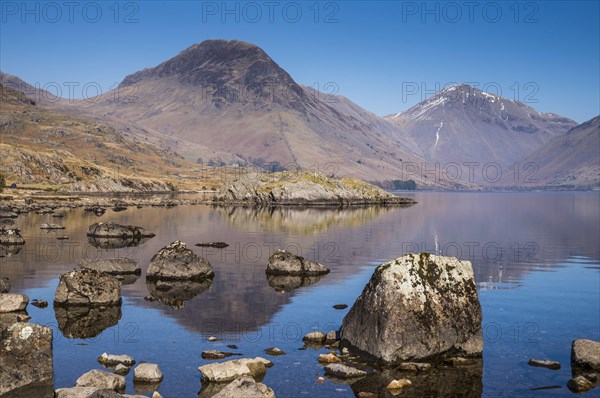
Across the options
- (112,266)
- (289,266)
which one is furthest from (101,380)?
(289,266)

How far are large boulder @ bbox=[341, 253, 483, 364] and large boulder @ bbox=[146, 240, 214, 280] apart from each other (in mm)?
20231

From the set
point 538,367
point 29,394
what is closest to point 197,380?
point 29,394

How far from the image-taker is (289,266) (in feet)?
166

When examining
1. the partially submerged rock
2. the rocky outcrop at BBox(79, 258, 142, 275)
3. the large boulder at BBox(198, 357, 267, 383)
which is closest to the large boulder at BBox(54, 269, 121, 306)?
the rocky outcrop at BBox(79, 258, 142, 275)

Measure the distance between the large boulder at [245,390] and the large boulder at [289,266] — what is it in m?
28.9

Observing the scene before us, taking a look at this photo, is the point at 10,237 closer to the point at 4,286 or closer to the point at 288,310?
the point at 4,286

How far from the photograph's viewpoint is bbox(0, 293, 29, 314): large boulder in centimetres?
3400

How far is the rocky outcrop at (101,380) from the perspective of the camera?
2222 cm

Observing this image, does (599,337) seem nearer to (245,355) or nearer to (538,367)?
(538,367)

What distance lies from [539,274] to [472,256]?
12865 mm

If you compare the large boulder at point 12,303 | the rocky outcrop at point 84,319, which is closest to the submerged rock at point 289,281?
the rocky outcrop at point 84,319

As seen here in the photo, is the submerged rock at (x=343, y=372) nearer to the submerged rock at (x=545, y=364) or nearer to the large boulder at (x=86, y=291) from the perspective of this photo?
the submerged rock at (x=545, y=364)

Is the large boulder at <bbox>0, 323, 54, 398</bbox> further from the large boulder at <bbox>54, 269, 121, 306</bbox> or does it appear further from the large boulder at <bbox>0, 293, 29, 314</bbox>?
the large boulder at <bbox>54, 269, 121, 306</bbox>

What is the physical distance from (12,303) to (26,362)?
42.0 feet
